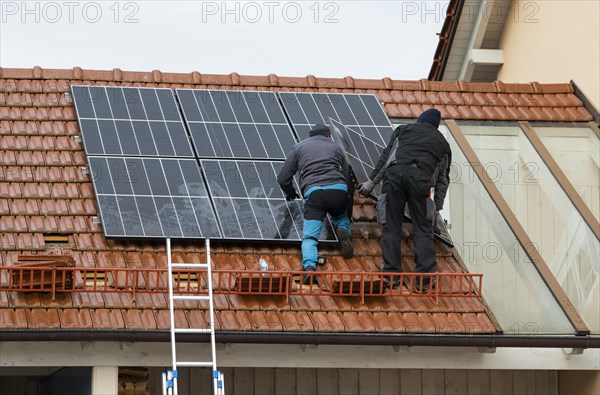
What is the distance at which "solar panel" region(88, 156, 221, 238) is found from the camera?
53.2 feet

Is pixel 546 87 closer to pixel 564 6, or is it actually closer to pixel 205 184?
pixel 564 6

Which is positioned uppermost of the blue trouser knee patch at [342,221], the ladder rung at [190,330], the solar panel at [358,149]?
the solar panel at [358,149]

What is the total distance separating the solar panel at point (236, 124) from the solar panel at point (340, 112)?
0.18 meters

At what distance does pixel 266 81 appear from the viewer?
19.5 m

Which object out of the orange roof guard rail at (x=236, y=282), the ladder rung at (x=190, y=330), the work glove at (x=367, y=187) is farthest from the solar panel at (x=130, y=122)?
the ladder rung at (x=190, y=330)

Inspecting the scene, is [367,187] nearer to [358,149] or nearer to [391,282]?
[358,149]

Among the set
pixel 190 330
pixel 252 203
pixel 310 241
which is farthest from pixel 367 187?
pixel 190 330

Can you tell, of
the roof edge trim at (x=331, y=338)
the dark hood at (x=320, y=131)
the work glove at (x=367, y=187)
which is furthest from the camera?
the dark hood at (x=320, y=131)

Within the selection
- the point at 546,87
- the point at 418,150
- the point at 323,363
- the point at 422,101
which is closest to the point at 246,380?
the point at 323,363

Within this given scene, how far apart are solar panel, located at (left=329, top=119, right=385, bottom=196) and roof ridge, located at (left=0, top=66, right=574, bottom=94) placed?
1.83 metres

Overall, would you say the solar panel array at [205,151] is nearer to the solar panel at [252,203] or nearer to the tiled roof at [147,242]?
the solar panel at [252,203]

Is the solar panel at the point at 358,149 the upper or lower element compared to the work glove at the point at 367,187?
upper

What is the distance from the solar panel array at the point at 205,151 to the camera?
16.4m

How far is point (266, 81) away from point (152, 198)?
3.63 metres
